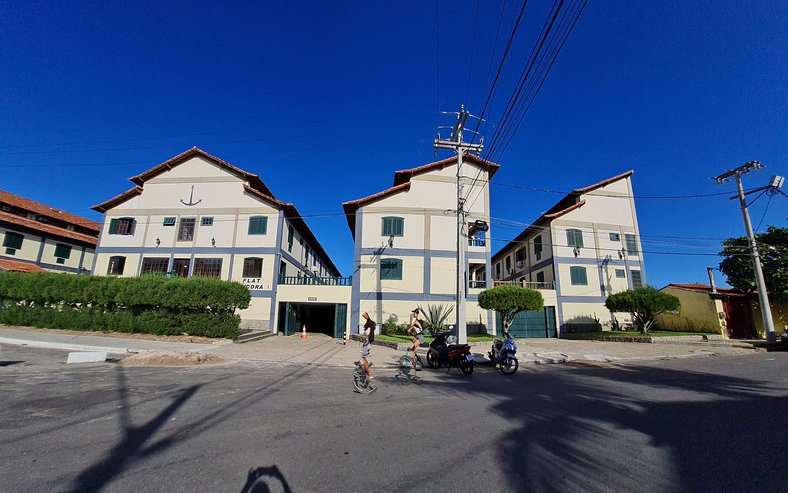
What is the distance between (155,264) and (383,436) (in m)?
27.3

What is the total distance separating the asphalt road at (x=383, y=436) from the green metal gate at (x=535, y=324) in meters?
17.9

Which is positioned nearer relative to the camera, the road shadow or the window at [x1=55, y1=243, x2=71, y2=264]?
the road shadow

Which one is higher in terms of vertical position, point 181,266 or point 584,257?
point 584,257

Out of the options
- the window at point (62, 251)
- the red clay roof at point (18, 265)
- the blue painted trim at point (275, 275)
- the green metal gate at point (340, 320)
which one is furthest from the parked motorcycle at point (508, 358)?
the window at point (62, 251)

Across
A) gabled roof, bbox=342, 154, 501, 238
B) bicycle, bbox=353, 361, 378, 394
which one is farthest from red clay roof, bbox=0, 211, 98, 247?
bicycle, bbox=353, 361, 378, 394

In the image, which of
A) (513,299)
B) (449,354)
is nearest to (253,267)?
(513,299)

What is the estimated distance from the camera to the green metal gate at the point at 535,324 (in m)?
25.6

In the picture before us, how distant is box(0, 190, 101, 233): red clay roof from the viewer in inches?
1131

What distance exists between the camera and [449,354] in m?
10.6

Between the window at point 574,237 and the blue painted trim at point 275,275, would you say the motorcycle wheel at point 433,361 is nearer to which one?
the blue painted trim at point 275,275

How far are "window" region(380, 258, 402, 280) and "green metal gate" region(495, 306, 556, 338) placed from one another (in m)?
9.49

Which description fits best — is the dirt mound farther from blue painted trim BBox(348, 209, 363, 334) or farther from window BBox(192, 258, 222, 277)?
window BBox(192, 258, 222, 277)

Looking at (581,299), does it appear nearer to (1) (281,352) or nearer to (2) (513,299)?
(2) (513,299)

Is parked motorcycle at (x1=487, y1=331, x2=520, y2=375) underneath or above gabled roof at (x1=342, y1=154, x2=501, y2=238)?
underneath
